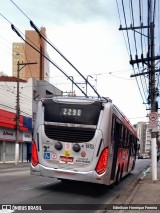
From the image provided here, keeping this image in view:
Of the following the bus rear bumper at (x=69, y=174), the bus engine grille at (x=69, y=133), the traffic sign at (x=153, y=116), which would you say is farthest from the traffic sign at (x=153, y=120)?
the bus rear bumper at (x=69, y=174)

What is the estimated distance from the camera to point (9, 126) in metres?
44.6

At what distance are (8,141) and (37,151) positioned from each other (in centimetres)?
3330

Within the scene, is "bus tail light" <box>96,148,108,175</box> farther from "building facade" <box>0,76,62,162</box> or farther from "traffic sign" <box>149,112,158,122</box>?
"building facade" <box>0,76,62,162</box>

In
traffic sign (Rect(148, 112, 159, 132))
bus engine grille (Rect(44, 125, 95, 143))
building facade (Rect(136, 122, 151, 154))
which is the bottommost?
building facade (Rect(136, 122, 151, 154))

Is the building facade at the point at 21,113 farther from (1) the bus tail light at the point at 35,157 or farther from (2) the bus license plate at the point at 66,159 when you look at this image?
(2) the bus license plate at the point at 66,159

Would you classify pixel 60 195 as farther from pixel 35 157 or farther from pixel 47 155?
pixel 35 157

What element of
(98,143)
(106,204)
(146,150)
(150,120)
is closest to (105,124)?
(98,143)

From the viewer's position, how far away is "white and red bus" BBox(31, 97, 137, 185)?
1262cm

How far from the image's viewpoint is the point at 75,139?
508 inches

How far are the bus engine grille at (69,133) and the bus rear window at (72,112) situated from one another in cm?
24

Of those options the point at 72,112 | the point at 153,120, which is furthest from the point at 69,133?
the point at 153,120

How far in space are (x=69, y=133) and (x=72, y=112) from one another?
71 cm

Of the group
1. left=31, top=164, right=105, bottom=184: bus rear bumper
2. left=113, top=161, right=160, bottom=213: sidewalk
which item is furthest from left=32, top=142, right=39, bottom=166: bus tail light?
left=113, top=161, right=160, bottom=213: sidewalk

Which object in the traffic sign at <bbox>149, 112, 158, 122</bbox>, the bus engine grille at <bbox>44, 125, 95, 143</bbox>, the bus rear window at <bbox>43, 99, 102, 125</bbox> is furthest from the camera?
the traffic sign at <bbox>149, 112, 158, 122</bbox>
